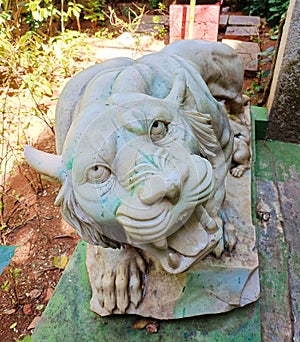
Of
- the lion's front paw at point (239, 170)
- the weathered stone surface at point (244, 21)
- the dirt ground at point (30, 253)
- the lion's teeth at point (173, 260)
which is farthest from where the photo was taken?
the weathered stone surface at point (244, 21)

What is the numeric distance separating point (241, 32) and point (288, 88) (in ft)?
9.37

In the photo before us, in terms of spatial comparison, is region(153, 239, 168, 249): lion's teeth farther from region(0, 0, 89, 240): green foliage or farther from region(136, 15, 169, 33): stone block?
Result: region(136, 15, 169, 33): stone block

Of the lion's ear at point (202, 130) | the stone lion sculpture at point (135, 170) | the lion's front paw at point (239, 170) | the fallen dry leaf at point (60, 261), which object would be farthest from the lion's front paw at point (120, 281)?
the fallen dry leaf at point (60, 261)

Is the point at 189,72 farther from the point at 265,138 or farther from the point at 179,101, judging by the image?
the point at 265,138

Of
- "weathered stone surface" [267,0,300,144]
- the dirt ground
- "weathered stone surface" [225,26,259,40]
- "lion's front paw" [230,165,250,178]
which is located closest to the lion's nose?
"lion's front paw" [230,165,250,178]

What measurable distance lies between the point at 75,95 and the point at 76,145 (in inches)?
16.4

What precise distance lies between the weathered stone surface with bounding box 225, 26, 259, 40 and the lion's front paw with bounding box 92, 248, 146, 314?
4.28 metres

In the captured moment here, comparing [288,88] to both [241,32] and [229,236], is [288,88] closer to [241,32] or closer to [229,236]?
[229,236]

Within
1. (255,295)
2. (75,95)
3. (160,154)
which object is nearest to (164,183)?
(160,154)

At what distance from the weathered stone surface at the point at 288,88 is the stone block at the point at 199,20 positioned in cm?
200

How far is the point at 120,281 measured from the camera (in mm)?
1272

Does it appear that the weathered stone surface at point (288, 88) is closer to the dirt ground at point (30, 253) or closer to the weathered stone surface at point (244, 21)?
the dirt ground at point (30, 253)

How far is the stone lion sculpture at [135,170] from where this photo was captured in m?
0.83

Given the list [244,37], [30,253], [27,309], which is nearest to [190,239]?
[27,309]
